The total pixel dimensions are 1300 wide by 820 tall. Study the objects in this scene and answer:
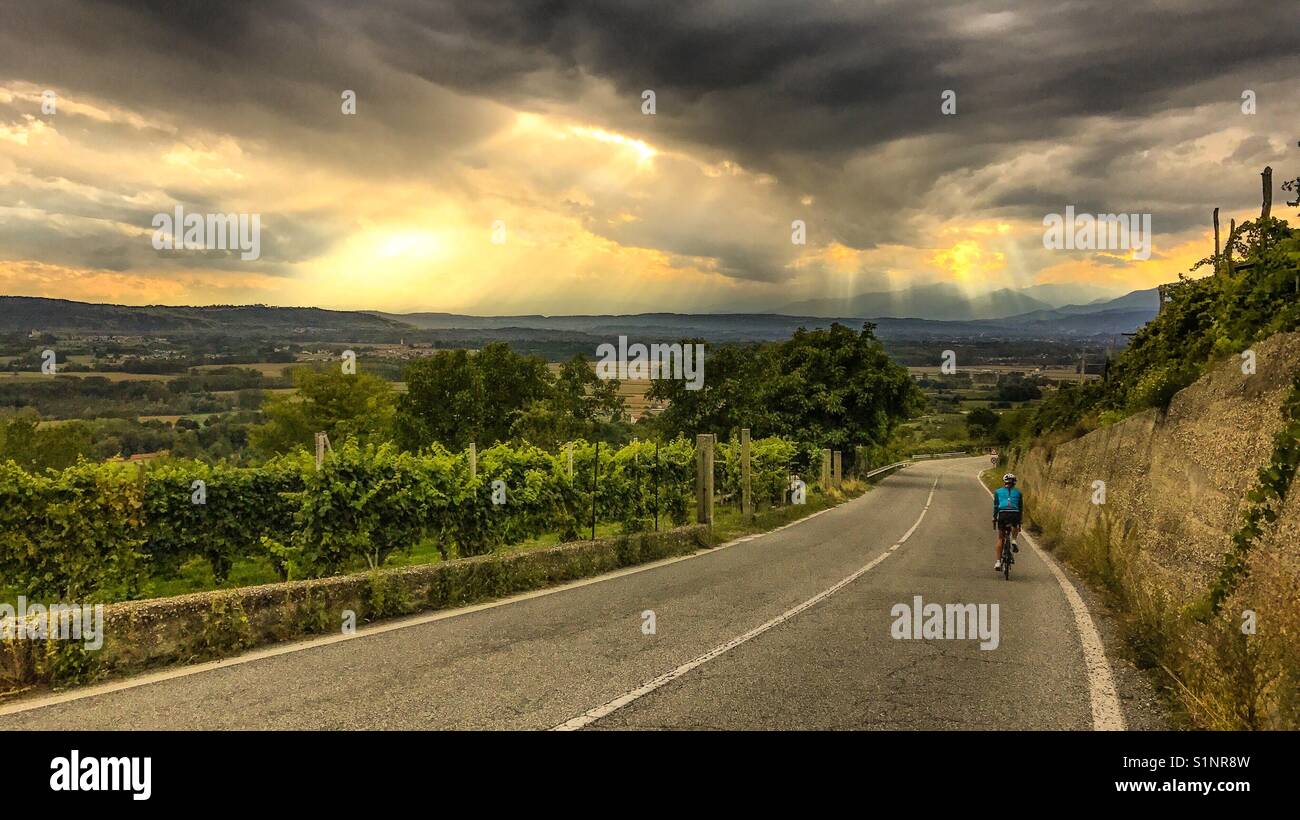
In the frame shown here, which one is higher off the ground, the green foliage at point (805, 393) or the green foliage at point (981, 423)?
the green foliage at point (805, 393)

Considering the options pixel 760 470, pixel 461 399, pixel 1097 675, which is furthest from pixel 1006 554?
pixel 461 399

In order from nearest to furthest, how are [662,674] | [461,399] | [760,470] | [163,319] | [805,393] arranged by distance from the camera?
[662,674]
[760,470]
[805,393]
[461,399]
[163,319]

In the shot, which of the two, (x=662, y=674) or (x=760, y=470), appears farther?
(x=760, y=470)

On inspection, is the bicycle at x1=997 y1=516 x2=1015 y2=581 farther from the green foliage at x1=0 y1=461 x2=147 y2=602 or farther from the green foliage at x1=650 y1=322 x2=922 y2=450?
the green foliage at x1=650 y1=322 x2=922 y2=450

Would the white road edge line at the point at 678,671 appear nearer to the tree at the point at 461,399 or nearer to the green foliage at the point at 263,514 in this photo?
the green foliage at the point at 263,514

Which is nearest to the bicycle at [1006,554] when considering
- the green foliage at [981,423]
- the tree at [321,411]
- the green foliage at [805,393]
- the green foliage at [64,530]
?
the green foliage at [64,530]

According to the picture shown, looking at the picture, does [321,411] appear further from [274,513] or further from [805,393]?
[274,513]

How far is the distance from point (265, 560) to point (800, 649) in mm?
8540

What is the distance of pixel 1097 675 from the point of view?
21.8 feet

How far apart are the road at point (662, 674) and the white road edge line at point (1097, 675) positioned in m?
0.02

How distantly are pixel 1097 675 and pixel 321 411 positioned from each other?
7356cm

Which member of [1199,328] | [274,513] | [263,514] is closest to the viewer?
[263,514]

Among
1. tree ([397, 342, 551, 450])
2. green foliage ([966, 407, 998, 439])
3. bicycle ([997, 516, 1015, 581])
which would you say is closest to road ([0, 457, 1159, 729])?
bicycle ([997, 516, 1015, 581])

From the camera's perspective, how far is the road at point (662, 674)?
16.7ft
